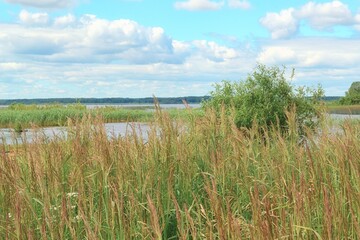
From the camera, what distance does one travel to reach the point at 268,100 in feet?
38.9

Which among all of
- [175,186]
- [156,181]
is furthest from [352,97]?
[156,181]

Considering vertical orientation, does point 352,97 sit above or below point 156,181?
below

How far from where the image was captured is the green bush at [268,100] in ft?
38.5

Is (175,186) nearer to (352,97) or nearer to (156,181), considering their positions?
(156,181)

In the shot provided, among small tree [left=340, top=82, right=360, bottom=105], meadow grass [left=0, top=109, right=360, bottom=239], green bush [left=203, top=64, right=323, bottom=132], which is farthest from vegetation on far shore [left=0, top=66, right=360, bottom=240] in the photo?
small tree [left=340, top=82, right=360, bottom=105]

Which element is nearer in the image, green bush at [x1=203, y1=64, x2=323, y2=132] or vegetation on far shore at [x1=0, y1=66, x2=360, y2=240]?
vegetation on far shore at [x1=0, y1=66, x2=360, y2=240]

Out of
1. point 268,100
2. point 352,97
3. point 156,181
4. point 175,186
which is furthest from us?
point 352,97

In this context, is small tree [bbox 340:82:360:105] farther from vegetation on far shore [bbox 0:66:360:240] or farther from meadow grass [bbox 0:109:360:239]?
meadow grass [bbox 0:109:360:239]

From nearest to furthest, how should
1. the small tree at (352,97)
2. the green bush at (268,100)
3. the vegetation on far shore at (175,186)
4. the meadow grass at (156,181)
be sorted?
1. the vegetation on far shore at (175,186)
2. the meadow grass at (156,181)
3. the green bush at (268,100)
4. the small tree at (352,97)

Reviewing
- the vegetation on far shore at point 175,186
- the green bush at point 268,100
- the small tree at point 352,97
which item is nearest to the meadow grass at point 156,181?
the vegetation on far shore at point 175,186

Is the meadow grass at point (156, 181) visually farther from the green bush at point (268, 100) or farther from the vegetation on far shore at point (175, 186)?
the green bush at point (268, 100)

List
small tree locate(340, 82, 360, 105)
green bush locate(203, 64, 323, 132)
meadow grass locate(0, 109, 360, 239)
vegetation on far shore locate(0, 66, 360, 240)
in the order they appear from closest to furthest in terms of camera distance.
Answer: vegetation on far shore locate(0, 66, 360, 240)
meadow grass locate(0, 109, 360, 239)
green bush locate(203, 64, 323, 132)
small tree locate(340, 82, 360, 105)

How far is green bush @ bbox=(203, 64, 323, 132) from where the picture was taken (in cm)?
1175

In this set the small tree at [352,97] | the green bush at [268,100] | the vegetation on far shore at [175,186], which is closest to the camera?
the vegetation on far shore at [175,186]
